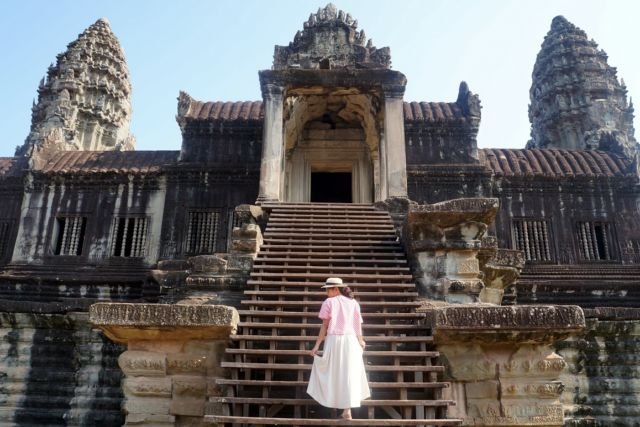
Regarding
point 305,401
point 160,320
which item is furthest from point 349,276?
point 160,320

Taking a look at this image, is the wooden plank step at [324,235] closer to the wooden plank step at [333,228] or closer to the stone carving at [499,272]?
the wooden plank step at [333,228]

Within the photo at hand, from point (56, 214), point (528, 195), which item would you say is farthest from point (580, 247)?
point (56, 214)

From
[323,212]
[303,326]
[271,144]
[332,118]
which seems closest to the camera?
[303,326]

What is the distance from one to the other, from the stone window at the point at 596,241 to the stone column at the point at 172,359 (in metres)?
11.2

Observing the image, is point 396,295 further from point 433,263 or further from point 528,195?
point 528,195

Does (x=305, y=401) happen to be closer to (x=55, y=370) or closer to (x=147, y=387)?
(x=147, y=387)

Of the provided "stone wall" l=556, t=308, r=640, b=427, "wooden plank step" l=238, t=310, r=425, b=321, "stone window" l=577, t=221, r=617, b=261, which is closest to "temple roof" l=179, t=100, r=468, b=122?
"stone window" l=577, t=221, r=617, b=261

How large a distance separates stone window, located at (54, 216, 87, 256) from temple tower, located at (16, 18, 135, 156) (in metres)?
10.9

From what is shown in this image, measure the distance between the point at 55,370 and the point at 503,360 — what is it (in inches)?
313

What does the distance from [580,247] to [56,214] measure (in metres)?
14.0

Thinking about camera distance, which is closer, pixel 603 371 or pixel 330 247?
pixel 330 247

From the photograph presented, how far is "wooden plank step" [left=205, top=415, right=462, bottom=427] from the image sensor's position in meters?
5.26

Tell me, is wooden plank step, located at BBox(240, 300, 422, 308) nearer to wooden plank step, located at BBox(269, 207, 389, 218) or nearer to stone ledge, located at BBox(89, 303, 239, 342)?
stone ledge, located at BBox(89, 303, 239, 342)

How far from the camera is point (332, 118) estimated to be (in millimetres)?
15195
